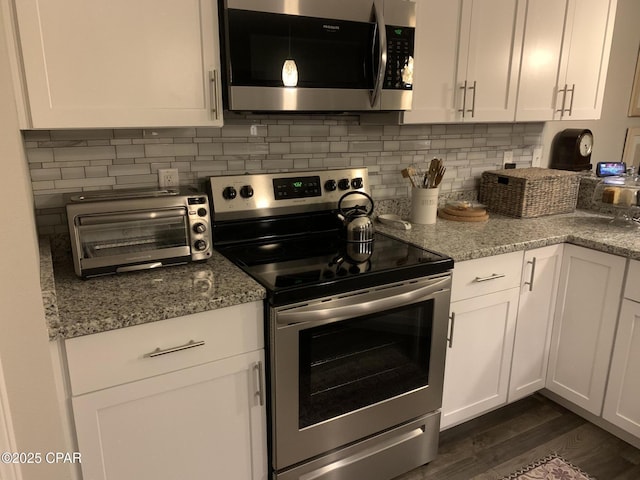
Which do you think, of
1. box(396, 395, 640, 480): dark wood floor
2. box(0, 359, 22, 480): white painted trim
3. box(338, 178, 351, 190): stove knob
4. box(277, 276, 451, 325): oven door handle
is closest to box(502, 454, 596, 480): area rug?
box(396, 395, 640, 480): dark wood floor

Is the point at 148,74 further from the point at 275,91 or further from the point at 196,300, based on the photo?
the point at 196,300

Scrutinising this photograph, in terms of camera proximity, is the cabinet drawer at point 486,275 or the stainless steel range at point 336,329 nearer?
the stainless steel range at point 336,329

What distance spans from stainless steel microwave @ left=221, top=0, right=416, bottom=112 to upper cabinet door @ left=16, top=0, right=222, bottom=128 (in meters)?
0.09

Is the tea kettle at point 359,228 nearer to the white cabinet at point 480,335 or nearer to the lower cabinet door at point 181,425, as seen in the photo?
the white cabinet at point 480,335

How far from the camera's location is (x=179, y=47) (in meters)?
1.55

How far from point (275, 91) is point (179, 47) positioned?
1.16 ft

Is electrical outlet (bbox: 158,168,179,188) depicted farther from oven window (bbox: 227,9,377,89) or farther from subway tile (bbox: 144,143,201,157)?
oven window (bbox: 227,9,377,89)

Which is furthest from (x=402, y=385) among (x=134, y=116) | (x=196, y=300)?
(x=134, y=116)

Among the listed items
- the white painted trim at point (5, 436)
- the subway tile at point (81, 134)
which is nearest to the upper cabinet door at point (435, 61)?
the subway tile at point (81, 134)

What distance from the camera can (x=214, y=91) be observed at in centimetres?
164

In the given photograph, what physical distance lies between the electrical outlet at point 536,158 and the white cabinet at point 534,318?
88 centimetres

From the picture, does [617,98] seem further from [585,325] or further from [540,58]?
[585,325]

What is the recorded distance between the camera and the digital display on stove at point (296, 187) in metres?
2.06

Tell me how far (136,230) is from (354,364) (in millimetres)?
887
